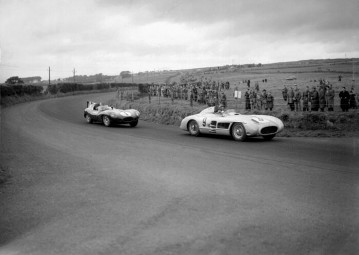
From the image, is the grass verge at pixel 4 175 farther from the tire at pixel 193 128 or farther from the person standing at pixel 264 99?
the person standing at pixel 264 99

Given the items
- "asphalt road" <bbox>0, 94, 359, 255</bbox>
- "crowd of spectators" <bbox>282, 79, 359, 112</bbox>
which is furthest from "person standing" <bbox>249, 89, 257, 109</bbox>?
"asphalt road" <bbox>0, 94, 359, 255</bbox>

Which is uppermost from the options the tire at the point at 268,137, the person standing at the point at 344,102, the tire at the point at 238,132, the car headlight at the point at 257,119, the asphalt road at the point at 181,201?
the person standing at the point at 344,102

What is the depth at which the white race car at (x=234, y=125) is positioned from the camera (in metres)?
11.6

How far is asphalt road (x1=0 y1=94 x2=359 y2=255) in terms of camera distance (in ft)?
13.1

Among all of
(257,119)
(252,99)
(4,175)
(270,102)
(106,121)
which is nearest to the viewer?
(4,175)

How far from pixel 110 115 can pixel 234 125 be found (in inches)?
274

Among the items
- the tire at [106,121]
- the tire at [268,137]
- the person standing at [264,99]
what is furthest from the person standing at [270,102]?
the tire at [106,121]

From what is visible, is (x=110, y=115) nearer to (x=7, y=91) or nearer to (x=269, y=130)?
(x=269, y=130)

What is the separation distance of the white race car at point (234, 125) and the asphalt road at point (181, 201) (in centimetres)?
146

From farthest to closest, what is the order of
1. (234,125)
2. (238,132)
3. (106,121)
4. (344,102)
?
(106,121) → (344,102) → (234,125) → (238,132)

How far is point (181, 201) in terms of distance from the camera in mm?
5477

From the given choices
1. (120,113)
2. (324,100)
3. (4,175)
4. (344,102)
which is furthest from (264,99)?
(4,175)

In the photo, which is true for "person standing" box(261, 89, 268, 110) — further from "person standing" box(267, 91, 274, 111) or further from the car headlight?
the car headlight

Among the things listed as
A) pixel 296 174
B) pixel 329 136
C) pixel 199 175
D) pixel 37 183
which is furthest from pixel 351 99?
pixel 37 183
